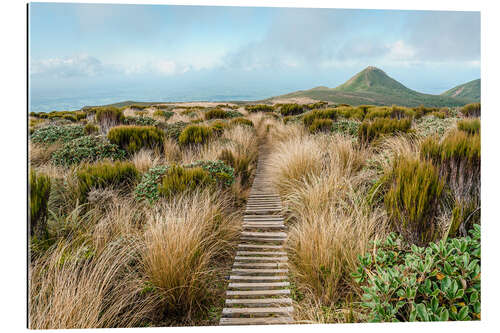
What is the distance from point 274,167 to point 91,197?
295 centimetres

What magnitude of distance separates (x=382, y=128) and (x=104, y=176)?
13.9 feet

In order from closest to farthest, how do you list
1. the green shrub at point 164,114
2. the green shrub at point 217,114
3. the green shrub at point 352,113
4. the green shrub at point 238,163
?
the green shrub at point 238,163, the green shrub at point 352,113, the green shrub at point 164,114, the green shrub at point 217,114

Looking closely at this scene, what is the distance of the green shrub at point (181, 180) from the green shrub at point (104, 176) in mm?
610

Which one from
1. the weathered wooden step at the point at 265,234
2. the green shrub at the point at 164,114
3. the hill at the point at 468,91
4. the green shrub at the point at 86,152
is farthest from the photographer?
the green shrub at the point at 164,114

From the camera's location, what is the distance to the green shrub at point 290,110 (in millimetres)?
9150

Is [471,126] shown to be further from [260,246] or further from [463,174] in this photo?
[260,246]

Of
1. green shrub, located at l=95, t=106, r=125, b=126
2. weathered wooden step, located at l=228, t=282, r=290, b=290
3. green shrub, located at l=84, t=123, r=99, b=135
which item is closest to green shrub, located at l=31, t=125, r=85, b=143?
green shrub, located at l=84, t=123, r=99, b=135

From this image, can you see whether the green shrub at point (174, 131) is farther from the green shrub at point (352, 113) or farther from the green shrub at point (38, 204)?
the green shrub at point (352, 113)

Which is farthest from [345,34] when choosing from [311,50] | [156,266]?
[156,266]

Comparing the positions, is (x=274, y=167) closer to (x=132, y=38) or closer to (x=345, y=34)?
(x=345, y=34)

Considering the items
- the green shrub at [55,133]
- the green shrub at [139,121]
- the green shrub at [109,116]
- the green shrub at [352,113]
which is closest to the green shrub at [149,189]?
the green shrub at [55,133]

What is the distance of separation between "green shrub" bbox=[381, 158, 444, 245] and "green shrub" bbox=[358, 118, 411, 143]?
2433 mm

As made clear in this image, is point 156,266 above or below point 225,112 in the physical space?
below

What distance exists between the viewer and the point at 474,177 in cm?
240
